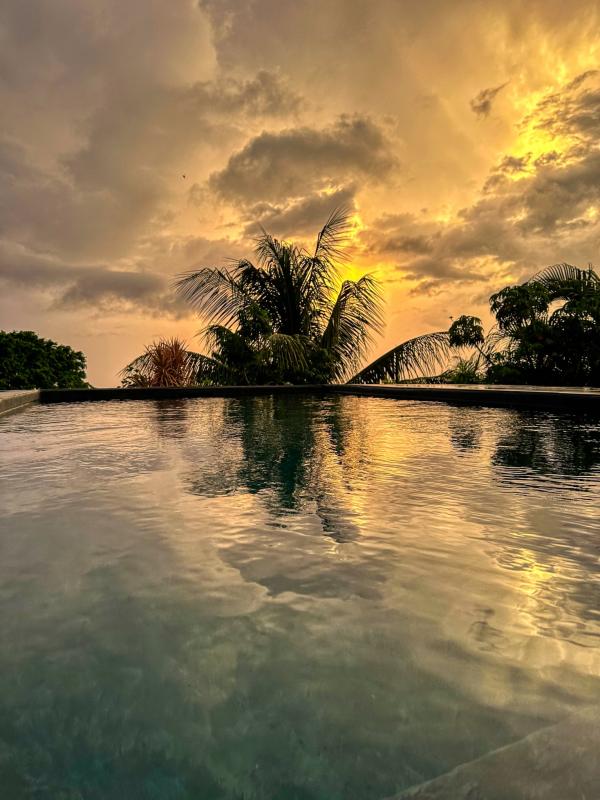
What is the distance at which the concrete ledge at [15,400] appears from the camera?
662cm

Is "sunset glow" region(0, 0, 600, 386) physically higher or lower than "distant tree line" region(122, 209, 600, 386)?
higher

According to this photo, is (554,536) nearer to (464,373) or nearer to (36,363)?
(464,373)

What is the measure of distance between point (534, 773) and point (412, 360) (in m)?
10.7

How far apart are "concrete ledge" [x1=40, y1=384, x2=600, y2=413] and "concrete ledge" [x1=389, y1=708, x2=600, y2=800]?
5103 mm

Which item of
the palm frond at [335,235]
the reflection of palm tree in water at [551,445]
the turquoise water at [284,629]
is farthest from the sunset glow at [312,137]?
the turquoise water at [284,629]

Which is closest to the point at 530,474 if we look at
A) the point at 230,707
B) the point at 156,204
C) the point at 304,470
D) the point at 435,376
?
the point at 304,470

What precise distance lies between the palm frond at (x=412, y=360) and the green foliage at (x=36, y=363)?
10.5m

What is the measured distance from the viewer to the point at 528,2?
285 inches

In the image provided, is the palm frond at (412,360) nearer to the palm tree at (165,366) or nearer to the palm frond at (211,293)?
the palm frond at (211,293)

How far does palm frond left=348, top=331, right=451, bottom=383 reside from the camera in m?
11.0

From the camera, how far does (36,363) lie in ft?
58.4

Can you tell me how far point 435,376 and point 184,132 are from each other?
6.66m

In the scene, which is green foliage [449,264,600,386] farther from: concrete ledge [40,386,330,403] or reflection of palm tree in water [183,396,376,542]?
reflection of palm tree in water [183,396,376,542]

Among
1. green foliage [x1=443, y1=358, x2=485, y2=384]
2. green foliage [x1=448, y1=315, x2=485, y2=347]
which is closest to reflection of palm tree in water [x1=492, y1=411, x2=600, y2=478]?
green foliage [x1=448, y1=315, x2=485, y2=347]
